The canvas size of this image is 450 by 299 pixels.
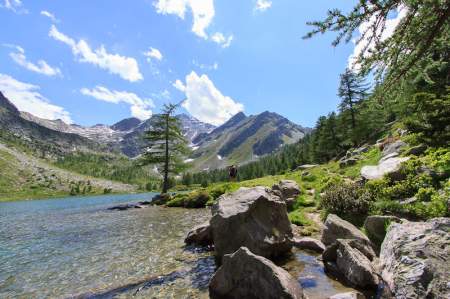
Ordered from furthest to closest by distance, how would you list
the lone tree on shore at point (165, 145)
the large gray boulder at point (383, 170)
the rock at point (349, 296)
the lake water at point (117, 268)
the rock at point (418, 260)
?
1. the lone tree on shore at point (165, 145)
2. the large gray boulder at point (383, 170)
3. the lake water at point (117, 268)
4. the rock at point (349, 296)
5. the rock at point (418, 260)

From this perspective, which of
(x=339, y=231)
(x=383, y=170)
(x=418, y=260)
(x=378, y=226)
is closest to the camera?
(x=418, y=260)

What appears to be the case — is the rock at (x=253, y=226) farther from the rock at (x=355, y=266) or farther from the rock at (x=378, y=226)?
the rock at (x=378, y=226)

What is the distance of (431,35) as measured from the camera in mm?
6512

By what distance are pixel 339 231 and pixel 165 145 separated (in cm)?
3708

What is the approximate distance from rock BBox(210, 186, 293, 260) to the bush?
12.9 feet

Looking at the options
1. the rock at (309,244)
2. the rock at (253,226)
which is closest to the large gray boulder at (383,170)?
the rock at (309,244)

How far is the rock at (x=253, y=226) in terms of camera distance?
11109mm

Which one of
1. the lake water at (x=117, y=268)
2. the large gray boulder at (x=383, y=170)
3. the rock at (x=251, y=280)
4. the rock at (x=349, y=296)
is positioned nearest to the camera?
the rock at (x=349, y=296)

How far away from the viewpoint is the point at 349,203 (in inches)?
570

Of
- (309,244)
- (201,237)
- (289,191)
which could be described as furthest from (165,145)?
(309,244)

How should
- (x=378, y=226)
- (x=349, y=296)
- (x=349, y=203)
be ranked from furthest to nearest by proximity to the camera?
(x=349, y=203), (x=378, y=226), (x=349, y=296)

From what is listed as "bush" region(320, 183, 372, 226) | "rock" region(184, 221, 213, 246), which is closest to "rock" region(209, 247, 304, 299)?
"rock" region(184, 221, 213, 246)

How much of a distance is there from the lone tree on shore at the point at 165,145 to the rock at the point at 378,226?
118ft

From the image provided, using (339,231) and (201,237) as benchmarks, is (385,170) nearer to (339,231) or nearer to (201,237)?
(339,231)
